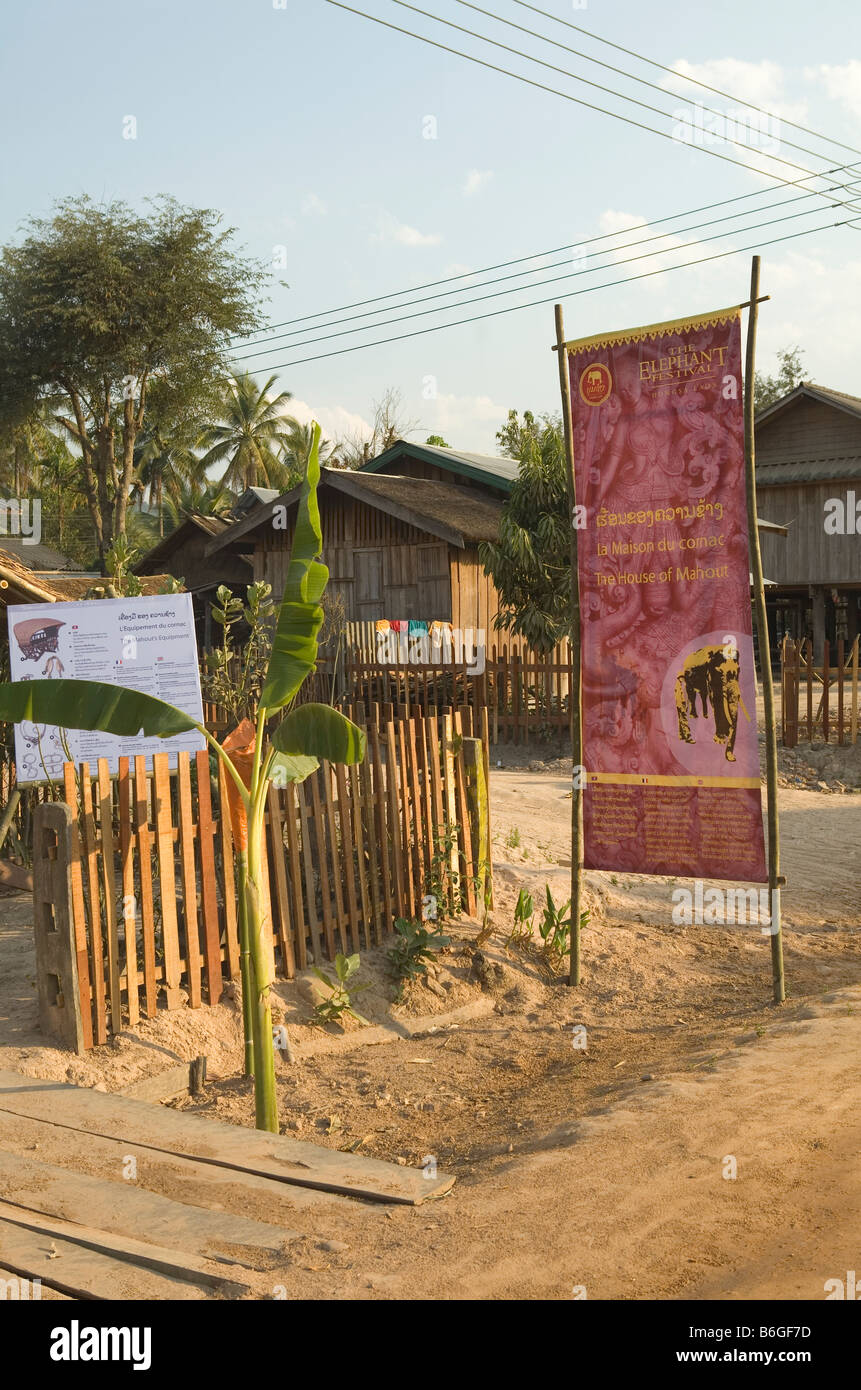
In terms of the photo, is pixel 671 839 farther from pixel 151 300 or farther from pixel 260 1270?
pixel 151 300

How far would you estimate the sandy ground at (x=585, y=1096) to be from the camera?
12.7 feet

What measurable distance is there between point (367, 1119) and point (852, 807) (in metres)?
10.3

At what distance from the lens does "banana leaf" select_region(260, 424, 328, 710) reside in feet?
18.8

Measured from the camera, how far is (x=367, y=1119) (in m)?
6.10

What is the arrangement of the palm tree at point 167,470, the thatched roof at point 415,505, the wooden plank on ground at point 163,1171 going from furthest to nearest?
1. the palm tree at point 167,470
2. the thatched roof at point 415,505
3. the wooden plank on ground at point 163,1171

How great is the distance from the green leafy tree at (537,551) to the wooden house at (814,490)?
467 inches

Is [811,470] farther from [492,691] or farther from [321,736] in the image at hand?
[321,736]

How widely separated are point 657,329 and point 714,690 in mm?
2338

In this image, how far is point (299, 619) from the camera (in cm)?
577

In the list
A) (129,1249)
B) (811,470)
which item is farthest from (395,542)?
(129,1249)

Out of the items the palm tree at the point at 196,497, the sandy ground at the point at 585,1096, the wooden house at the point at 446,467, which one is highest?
the palm tree at the point at 196,497

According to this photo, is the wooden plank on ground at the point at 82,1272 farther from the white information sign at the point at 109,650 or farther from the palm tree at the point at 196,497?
the palm tree at the point at 196,497

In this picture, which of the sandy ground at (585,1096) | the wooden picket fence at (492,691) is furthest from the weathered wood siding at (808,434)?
the sandy ground at (585,1096)

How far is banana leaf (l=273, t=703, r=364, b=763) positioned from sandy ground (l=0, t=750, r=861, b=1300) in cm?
185
